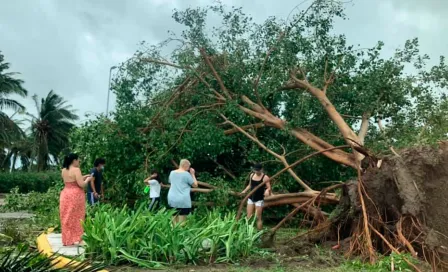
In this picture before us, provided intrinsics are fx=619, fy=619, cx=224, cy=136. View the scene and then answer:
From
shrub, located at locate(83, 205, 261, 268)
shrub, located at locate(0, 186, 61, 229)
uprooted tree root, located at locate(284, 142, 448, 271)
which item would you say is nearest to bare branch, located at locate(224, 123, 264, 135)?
shrub, located at locate(0, 186, 61, 229)

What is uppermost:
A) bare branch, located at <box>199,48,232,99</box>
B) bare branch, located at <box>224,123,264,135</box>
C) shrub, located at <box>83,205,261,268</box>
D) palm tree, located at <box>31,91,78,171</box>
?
palm tree, located at <box>31,91,78,171</box>

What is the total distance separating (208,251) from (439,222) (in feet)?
10.4

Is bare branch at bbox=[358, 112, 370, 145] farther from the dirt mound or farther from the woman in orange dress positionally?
the woman in orange dress

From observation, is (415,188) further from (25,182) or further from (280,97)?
(25,182)

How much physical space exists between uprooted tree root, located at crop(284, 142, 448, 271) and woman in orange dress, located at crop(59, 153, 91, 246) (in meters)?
3.52

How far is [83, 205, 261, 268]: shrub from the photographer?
7672 mm

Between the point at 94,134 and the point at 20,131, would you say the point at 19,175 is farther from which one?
the point at 94,134

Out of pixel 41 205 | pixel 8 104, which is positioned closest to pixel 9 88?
pixel 8 104

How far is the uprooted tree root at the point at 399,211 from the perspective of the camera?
8016mm

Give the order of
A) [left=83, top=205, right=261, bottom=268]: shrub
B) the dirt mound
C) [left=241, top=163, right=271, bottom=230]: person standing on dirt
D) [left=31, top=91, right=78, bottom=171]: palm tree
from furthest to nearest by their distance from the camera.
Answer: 1. [left=31, top=91, right=78, bottom=171]: palm tree
2. [left=241, top=163, right=271, bottom=230]: person standing on dirt
3. the dirt mound
4. [left=83, top=205, right=261, bottom=268]: shrub

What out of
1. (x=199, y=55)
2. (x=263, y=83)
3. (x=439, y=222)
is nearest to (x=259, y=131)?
(x=263, y=83)

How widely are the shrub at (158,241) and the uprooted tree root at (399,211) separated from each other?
1622 millimetres

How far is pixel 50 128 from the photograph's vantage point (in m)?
53.6

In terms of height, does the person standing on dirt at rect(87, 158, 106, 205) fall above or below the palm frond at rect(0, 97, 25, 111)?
below
